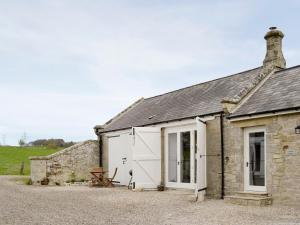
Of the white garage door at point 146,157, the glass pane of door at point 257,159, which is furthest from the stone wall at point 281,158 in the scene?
the white garage door at point 146,157

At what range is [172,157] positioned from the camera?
58.6 ft

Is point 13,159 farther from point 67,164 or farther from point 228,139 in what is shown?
point 228,139

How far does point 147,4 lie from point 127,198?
22.1 ft

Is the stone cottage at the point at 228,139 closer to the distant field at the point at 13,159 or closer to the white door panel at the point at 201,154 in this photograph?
the white door panel at the point at 201,154

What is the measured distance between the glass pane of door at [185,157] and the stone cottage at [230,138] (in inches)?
1.6

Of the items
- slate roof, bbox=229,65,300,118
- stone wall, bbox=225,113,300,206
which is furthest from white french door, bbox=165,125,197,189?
slate roof, bbox=229,65,300,118

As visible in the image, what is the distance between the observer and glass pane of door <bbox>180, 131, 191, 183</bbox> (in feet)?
55.0

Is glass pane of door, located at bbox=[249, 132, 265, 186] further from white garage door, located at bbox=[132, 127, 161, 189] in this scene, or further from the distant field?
the distant field

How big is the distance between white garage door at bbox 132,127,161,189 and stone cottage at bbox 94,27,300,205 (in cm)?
4

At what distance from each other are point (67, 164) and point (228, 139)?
1092 centimetres

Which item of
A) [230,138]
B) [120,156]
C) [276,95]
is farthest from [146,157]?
[276,95]

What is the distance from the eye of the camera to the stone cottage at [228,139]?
1260cm

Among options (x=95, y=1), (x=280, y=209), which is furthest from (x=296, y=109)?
(x=95, y=1)

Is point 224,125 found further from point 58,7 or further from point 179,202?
point 58,7
